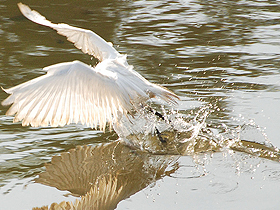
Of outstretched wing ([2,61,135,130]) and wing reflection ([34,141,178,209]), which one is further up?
outstretched wing ([2,61,135,130])

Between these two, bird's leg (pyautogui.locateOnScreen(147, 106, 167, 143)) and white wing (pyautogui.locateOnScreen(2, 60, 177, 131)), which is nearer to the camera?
white wing (pyautogui.locateOnScreen(2, 60, 177, 131))

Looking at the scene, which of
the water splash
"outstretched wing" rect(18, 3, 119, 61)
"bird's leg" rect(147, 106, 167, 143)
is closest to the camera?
the water splash

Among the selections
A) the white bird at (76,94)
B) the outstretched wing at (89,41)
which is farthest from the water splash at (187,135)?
the outstretched wing at (89,41)

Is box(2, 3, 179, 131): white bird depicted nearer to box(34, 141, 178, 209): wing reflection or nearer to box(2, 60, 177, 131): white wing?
box(2, 60, 177, 131): white wing

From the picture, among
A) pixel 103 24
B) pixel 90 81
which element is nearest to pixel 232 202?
pixel 90 81

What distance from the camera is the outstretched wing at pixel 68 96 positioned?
152 inches

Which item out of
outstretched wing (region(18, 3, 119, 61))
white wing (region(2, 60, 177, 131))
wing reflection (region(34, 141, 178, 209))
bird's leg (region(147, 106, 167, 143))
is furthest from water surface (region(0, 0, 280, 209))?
outstretched wing (region(18, 3, 119, 61))

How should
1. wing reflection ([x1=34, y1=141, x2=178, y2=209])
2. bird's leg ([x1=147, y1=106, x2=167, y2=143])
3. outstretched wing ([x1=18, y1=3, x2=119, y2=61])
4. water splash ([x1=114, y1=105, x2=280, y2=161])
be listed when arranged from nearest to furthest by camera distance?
1. wing reflection ([x1=34, y1=141, x2=178, y2=209])
2. water splash ([x1=114, y1=105, x2=280, y2=161])
3. bird's leg ([x1=147, y1=106, x2=167, y2=143])
4. outstretched wing ([x1=18, y1=3, x2=119, y2=61])

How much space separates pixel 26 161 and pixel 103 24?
442cm

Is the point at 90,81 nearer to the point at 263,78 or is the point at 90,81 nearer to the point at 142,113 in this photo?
the point at 142,113

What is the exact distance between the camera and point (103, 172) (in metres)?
4.26

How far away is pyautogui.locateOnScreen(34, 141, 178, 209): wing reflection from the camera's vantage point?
3.85 m

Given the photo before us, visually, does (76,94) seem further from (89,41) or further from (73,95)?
(89,41)

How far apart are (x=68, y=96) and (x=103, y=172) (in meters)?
0.71
